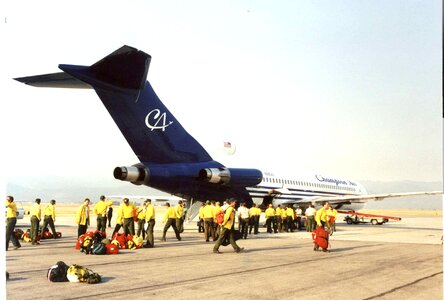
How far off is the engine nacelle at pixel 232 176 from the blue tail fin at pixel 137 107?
0.97 m

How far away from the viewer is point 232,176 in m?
22.8

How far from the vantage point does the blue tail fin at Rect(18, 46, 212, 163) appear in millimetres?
15758

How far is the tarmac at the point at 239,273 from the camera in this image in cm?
785

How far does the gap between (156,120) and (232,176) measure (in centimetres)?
503

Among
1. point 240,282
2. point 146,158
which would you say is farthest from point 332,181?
point 240,282

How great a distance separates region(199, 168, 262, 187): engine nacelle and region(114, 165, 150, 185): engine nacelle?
308 cm

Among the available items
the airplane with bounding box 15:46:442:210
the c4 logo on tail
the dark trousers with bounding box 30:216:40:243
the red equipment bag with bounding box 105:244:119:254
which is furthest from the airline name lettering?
the red equipment bag with bounding box 105:244:119:254

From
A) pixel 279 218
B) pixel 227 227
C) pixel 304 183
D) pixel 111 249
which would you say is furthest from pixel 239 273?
pixel 304 183

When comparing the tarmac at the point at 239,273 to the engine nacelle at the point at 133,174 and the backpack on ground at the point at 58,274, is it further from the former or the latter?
the engine nacelle at the point at 133,174

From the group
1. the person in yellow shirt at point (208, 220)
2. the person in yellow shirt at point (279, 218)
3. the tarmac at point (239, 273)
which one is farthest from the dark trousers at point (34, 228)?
the person in yellow shirt at point (279, 218)

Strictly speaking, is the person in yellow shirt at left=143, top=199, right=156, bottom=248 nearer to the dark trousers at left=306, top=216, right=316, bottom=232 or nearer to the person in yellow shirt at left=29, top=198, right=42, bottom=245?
the person in yellow shirt at left=29, top=198, right=42, bottom=245

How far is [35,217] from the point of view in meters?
16.7

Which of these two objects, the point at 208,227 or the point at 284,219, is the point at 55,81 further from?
the point at 284,219

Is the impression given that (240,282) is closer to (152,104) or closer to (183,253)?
(183,253)
